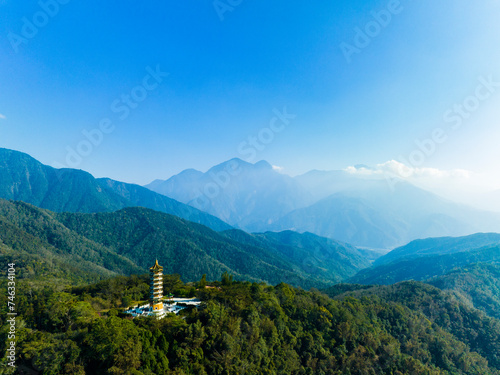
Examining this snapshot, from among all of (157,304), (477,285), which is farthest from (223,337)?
(477,285)

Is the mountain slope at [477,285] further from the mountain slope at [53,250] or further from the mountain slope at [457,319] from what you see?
the mountain slope at [53,250]

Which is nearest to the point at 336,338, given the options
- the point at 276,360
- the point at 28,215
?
the point at 276,360

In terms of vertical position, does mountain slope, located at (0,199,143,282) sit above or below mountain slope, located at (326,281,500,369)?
above

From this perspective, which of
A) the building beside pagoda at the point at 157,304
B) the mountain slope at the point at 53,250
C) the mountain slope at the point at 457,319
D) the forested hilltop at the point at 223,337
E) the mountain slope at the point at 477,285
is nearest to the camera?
the forested hilltop at the point at 223,337

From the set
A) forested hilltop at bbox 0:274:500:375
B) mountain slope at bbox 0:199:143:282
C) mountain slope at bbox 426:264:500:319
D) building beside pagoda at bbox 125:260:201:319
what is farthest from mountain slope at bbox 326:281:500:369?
mountain slope at bbox 0:199:143:282

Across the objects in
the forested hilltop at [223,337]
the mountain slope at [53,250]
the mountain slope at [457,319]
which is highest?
the mountain slope at [53,250]

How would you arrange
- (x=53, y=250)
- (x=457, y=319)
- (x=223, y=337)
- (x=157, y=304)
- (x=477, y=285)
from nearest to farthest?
1. (x=223, y=337)
2. (x=157, y=304)
3. (x=457, y=319)
4. (x=477, y=285)
5. (x=53, y=250)

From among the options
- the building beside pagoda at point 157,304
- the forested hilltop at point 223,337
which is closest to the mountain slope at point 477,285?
the forested hilltop at point 223,337

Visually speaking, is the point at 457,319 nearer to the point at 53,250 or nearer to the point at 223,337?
the point at 223,337

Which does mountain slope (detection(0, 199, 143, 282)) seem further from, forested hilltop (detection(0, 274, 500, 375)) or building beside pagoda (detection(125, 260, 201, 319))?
building beside pagoda (detection(125, 260, 201, 319))
